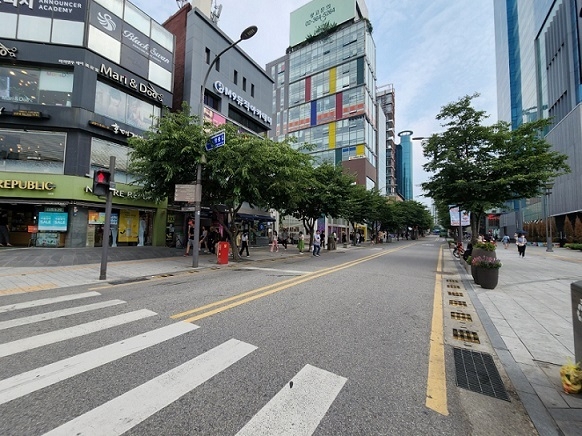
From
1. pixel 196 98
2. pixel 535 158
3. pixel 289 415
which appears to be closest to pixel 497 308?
pixel 289 415

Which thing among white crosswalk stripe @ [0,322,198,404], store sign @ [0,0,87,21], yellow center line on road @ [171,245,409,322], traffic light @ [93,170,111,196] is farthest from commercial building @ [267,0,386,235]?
white crosswalk stripe @ [0,322,198,404]

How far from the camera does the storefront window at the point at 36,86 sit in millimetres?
15502

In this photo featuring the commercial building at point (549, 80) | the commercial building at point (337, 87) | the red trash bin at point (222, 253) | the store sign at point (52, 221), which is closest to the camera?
the red trash bin at point (222, 253)

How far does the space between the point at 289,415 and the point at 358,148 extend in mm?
60475

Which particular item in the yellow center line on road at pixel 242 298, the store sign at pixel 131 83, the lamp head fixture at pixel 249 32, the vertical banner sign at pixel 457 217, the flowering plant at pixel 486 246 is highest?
the store sign at pixel 131 83

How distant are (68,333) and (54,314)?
1.37 m

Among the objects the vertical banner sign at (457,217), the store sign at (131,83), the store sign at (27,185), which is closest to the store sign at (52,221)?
the store sign at (27,185)

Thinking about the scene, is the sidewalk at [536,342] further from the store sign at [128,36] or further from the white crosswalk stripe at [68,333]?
the store sign at [128,36]

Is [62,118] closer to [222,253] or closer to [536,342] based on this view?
[222,253]

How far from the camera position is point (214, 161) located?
1252 centimetres

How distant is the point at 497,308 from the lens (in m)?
6.54

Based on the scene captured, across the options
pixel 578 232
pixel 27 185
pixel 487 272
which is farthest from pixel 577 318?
pixel 578 232

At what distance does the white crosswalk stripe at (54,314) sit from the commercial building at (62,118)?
10.4m

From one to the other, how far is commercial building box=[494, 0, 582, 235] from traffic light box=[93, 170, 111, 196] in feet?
103
